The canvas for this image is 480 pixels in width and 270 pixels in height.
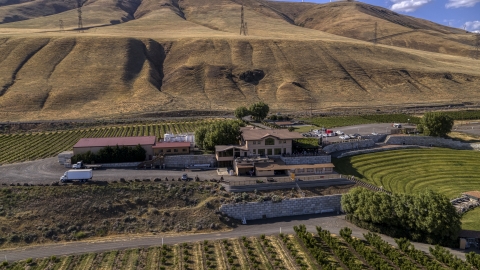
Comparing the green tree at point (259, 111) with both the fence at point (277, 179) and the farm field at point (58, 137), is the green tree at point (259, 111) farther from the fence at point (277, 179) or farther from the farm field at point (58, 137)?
the fence at point (277, 179)

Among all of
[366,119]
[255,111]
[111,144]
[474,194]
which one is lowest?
[474,194]

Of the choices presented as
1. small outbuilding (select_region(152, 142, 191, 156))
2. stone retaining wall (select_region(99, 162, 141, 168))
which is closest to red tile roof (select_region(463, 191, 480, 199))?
small outbuilding (select_region(152, 142, 191, 156))

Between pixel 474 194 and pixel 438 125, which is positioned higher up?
pixel 438 125

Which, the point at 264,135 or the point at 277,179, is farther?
the point at 264,135

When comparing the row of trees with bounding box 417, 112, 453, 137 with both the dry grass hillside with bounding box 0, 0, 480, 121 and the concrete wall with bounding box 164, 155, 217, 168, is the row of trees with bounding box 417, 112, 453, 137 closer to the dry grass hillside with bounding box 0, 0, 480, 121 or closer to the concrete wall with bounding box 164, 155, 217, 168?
the concrete wall with bounding box 164, 155, 217, 168

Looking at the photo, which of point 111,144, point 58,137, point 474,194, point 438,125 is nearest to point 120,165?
point 111,144

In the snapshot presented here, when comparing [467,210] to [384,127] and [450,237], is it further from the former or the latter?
[384,127]

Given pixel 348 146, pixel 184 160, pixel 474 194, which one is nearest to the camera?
pixel 474 194

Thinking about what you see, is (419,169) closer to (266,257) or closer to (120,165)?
(266,257)
